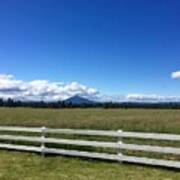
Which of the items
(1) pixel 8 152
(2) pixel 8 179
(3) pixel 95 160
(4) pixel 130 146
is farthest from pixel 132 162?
→ (1) pixel 8 152

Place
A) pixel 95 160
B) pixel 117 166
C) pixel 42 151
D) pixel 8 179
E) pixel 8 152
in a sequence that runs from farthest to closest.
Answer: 1. pixel 8 152
2. pixel 42 151
3. pixel 95 160
4. pixel 117 166
5. pixel 8 179

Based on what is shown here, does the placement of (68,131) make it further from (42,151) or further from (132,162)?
(132,162)

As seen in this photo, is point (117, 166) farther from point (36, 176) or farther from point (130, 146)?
point (36, 176)

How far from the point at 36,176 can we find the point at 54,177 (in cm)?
57

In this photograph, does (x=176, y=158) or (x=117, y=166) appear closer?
(x=117, y=166)

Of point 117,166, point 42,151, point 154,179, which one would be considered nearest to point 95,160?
point 117,166

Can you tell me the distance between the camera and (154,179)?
423 inches

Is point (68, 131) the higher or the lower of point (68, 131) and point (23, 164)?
the higher

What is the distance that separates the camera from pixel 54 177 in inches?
436

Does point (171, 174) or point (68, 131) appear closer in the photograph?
point (171, 174)

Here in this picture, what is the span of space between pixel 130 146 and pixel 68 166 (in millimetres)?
2207

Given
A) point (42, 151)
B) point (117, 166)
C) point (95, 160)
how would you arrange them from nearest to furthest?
point (117, 166) → point (95, 160) → point (42, 151)

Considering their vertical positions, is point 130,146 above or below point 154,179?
above

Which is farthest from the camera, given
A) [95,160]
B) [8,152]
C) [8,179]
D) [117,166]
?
[8,152]
